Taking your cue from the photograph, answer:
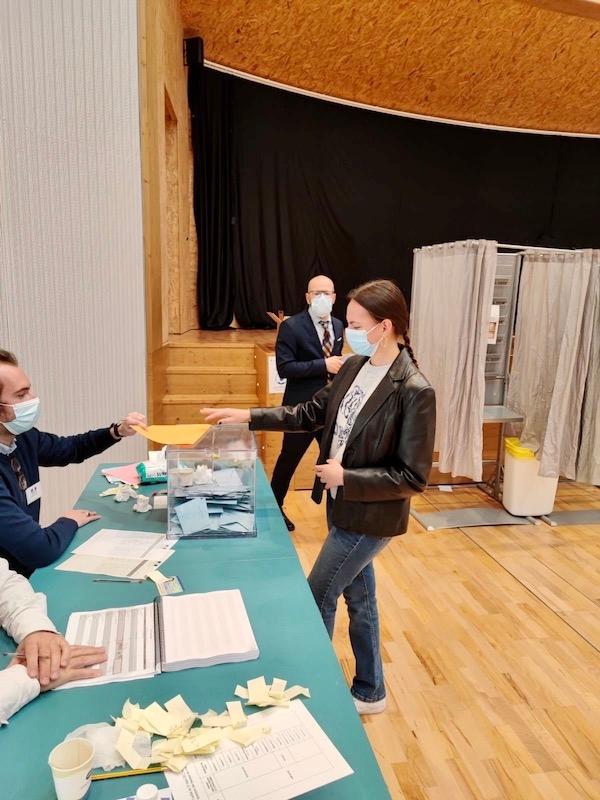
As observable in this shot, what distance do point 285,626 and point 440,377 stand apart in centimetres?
279

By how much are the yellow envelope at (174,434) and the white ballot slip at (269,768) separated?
89cm

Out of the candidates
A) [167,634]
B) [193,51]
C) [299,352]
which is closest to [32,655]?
[167,634]

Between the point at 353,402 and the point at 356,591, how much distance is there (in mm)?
630

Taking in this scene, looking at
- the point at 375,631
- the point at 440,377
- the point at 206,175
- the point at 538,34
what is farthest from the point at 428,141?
the point at 375,631

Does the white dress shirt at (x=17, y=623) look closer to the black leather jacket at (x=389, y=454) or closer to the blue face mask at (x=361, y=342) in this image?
the black leather jacket at (x=389, y=454)

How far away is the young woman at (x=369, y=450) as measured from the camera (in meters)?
A: 1.54

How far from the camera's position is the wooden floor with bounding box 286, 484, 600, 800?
1701mm

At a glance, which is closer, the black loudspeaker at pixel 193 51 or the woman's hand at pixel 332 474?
the woman's hand at pixel 332 474

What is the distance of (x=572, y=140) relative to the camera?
7.93 m

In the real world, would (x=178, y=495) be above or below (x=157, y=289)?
below

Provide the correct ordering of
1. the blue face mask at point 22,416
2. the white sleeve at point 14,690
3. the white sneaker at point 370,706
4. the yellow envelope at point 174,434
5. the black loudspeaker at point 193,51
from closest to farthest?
the white sleeve at point 14,690 < the blue face mask at point 22,416 < the yellow envelope at point 174,434 < the white sneaker at point 370,706 < the black loudspeaker at point 193,51

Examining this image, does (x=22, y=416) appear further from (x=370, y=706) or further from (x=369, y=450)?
(x=370, y=706)

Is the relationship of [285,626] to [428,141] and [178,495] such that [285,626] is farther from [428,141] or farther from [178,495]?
[428,141]

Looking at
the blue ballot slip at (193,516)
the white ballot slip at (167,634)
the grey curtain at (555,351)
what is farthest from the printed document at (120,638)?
the grey curtain at (555,351)
